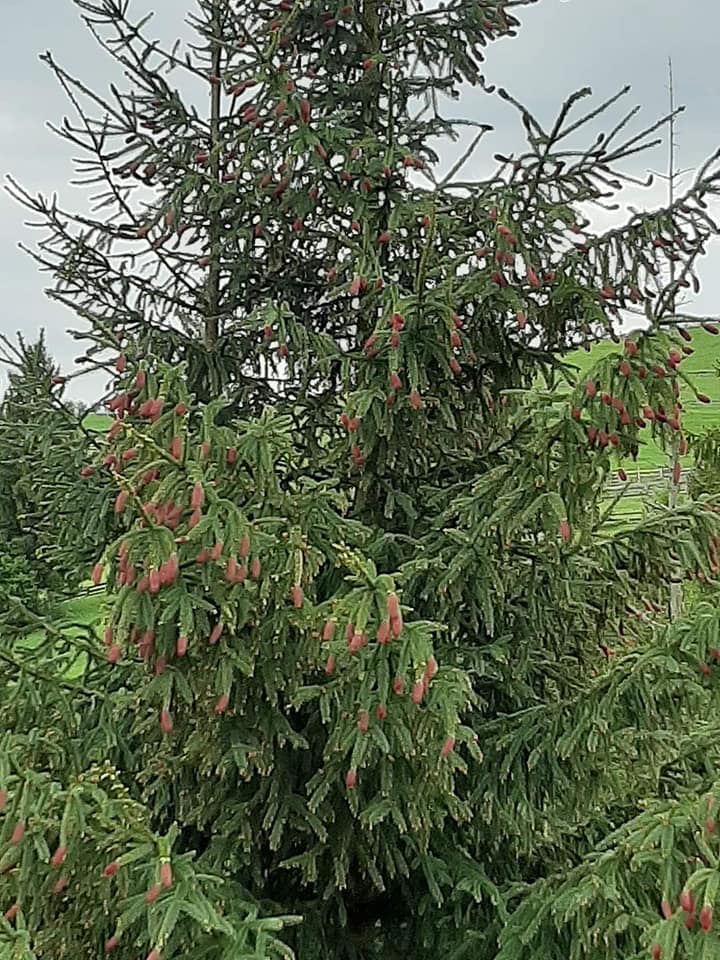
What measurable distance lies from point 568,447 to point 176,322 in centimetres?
204

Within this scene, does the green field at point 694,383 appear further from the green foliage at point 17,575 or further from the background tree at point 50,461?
the green foliage at point 17,575

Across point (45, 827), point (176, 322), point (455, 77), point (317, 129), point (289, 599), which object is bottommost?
point (45, 827)

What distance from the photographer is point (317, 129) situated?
155 inches

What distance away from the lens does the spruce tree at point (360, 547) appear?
2.98m

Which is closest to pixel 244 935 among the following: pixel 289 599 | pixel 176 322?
pixel 289 599

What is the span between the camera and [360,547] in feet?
12.4

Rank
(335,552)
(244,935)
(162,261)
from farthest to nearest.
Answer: (162,261) < (335,552) < (244,935)

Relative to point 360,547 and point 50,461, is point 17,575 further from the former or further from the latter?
point 360,547

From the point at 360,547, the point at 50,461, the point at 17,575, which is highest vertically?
the point at 50,461

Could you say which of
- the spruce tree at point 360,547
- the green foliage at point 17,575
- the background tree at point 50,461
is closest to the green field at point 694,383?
the spruce tree at point 360,547

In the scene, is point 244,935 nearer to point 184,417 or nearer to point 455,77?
point 184,417

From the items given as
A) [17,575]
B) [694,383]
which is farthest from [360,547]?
[17,575]

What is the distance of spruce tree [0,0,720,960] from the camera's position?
298 cm

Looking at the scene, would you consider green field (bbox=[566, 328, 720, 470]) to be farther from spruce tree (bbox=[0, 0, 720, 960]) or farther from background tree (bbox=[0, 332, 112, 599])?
background tree (bbox=[0, 332, 112, 599])
